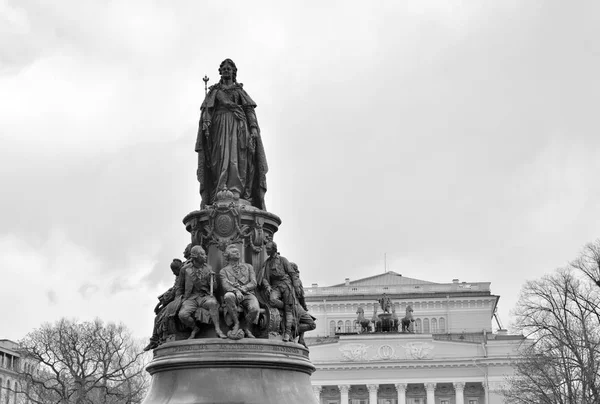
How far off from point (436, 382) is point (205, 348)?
7388 centimetres

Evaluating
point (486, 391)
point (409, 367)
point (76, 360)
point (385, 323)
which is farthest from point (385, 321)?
point (76, 360)

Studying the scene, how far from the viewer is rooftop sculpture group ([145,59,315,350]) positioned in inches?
459

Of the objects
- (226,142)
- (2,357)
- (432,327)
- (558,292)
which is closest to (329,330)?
(432,327)

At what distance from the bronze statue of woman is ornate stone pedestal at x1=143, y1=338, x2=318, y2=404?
8.32 feet

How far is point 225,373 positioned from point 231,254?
5.50 ft

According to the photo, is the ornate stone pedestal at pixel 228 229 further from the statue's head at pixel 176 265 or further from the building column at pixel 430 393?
the building column at pixel 430 393

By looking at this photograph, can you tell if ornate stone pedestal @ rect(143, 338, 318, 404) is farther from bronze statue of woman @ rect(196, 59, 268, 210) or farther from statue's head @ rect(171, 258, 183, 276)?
bronze statue of woman @ rect(196, 59, 268, 210)

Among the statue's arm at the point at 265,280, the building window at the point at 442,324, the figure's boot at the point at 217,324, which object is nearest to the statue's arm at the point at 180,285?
the figure's boot at the point at 217,324

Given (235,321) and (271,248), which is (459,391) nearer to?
(271,248)

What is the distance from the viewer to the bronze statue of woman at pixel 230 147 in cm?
1307

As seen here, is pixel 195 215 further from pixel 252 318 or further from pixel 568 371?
pixel 568 371

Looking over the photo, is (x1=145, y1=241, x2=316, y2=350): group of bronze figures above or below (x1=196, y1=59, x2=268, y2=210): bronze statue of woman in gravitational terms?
below

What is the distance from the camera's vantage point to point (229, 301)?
11500 millimetres

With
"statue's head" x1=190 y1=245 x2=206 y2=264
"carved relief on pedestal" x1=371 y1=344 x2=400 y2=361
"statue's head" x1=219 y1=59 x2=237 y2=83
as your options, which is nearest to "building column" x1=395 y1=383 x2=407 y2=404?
"carved relief on pedestal" x1=371 y1=344 x2=400 y2=361
